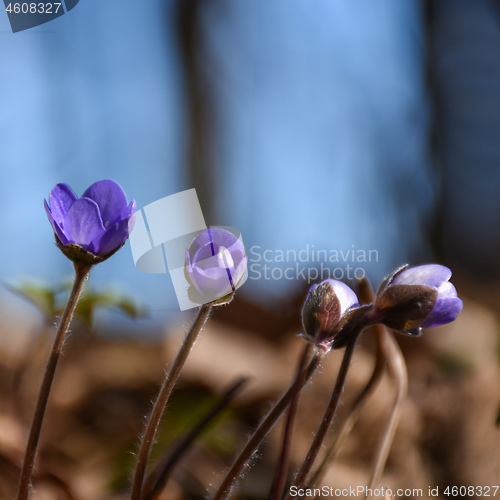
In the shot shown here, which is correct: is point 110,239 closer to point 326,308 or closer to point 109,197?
point 109,197

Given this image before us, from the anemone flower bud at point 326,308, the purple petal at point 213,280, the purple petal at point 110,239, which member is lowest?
the anemone flower bud at point 326,308

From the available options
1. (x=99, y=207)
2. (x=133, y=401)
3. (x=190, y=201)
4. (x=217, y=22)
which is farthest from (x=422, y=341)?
(x=217, y=22)

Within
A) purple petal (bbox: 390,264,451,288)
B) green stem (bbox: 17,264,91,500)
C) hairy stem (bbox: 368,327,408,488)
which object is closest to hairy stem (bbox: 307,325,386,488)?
hairy stem (bbox: 368,327,408,488)

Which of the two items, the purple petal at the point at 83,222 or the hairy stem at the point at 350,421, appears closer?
the purple petal at the point at 83,222

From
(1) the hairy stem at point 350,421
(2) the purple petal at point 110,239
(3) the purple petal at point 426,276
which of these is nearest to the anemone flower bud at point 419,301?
(3) the purple petal at point 426,276

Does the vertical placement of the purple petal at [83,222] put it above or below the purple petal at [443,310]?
above

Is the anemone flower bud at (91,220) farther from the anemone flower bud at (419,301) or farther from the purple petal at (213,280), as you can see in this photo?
the anemone flower bud at (419,301)
